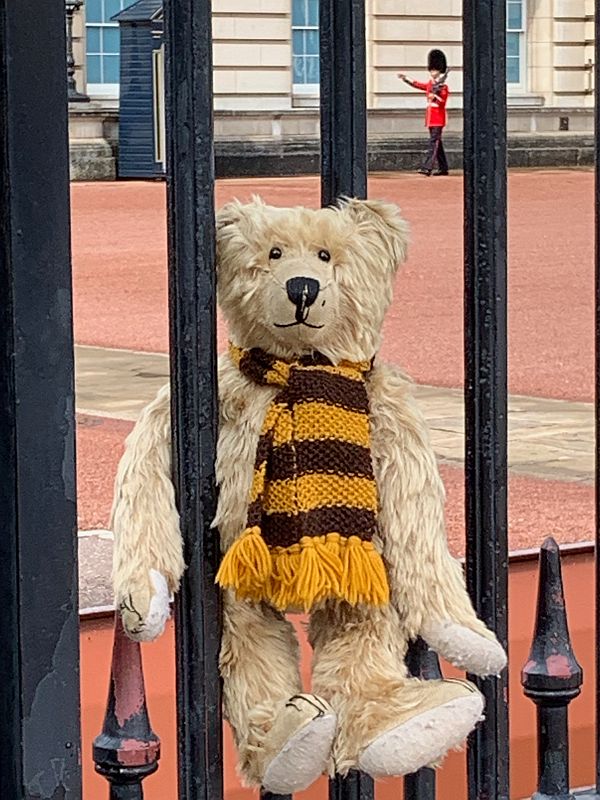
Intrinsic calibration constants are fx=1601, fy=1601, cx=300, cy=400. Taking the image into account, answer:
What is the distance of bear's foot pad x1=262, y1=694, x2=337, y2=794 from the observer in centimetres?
102

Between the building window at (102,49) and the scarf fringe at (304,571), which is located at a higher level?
the building window at (102,49)

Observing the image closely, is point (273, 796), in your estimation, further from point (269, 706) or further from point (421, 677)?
point (421, 677)

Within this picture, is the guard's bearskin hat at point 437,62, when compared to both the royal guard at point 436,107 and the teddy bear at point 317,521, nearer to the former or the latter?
the royal guard at point 436,107

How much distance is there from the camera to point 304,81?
850 inches

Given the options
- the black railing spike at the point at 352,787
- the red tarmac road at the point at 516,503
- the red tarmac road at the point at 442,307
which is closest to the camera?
the black railing spike at the point at 352,787

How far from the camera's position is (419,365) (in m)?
6.43

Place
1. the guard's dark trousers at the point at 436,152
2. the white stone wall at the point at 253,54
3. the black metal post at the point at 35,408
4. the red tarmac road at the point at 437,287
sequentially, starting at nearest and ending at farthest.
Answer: the black metal post at the point at 35,408
the red tarmac road at the point at 437,287
the guard's dark trousers at the point at 436,152
the white stone wall at the point at 253,54

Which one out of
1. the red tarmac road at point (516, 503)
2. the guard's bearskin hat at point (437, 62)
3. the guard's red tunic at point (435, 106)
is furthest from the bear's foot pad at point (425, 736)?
the guard's bearskin hat at point (437, 62)

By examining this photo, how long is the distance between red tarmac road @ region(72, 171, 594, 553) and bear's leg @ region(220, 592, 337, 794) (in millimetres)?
545

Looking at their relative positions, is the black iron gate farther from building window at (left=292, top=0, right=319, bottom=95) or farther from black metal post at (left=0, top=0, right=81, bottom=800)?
building window at (left=292, top=0, right=319, bottom=95)

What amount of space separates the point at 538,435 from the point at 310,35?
54.1ft

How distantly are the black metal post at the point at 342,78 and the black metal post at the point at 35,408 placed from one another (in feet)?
0.63

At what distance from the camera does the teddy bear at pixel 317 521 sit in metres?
1.02

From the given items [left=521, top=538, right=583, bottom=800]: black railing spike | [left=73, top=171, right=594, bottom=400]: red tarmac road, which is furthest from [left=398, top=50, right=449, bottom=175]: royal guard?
[left=521, top=538, right=583, bottom=800]: black railing spike
